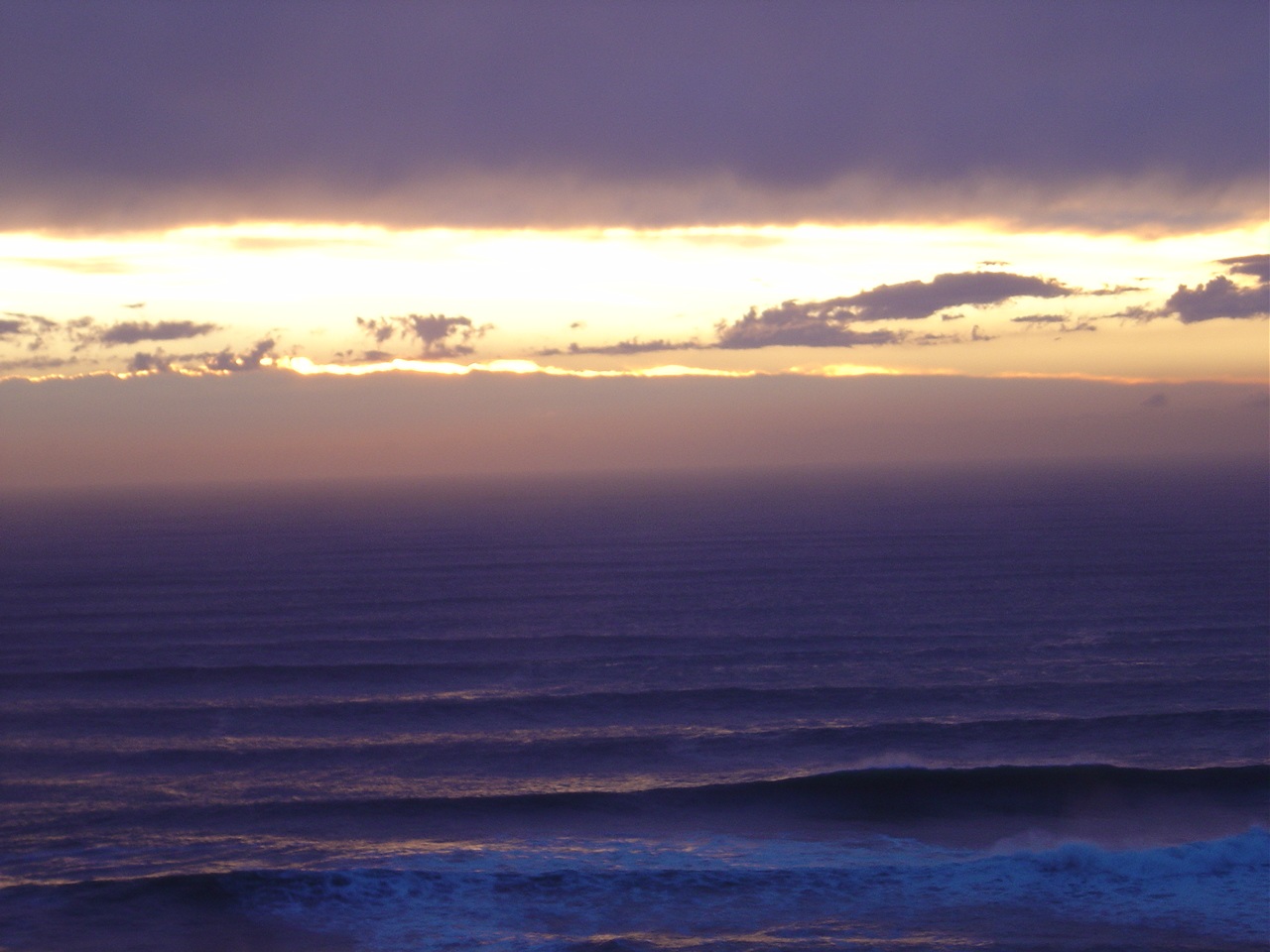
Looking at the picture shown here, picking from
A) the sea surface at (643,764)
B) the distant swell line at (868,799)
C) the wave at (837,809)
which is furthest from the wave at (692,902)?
the distant swell line at (868,799)

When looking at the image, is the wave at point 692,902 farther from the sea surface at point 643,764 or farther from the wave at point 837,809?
the wave at point 837,809

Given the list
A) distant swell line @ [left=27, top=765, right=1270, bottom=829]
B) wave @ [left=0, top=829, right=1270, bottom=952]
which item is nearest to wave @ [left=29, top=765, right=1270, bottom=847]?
distant swell line @ [left=27, top=765, right=1270, bottom=829]

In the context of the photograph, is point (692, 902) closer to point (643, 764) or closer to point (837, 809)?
point (837, 809)

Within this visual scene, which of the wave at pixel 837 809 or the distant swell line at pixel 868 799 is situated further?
the distant swell line at pixel 868 799

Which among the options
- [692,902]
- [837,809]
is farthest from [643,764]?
[692,902]

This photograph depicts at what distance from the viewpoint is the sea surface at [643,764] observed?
1753cm

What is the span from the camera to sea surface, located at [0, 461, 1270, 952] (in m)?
17.5

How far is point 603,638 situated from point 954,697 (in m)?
14.3

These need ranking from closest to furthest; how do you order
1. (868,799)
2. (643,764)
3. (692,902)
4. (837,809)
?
(692,902) < (837,809) < (868,799) < (643,764)

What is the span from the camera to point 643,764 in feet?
81.3

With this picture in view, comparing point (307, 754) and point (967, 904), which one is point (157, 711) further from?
point (967, 904)

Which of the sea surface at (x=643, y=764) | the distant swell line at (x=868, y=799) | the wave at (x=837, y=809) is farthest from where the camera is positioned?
the distant swell line at (x=868, y=799)

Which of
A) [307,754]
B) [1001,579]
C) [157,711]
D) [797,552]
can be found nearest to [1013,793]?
[307,754]

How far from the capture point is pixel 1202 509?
9156 centimetres
